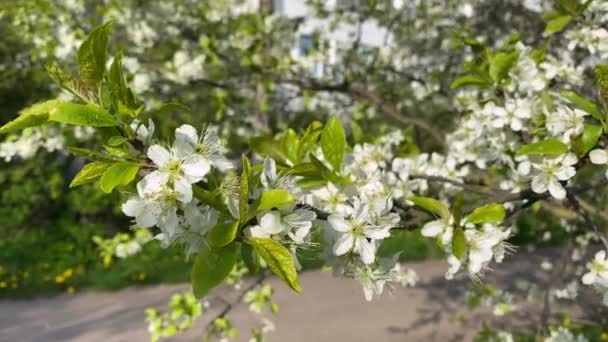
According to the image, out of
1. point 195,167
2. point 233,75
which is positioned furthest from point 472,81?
point 233,75

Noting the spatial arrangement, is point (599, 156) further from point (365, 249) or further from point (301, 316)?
point (301, 316)

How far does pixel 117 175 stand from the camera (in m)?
0.88

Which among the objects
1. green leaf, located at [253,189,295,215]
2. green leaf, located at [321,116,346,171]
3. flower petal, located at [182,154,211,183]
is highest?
flower petal, located at [182,154,211,183]

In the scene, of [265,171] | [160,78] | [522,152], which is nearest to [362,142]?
[522,152]

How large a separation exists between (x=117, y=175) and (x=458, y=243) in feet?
2.41

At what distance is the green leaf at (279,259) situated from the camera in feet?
2.90

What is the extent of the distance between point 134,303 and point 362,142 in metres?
4.04

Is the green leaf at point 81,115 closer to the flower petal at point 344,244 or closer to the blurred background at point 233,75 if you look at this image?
the blurred background at point 233,75

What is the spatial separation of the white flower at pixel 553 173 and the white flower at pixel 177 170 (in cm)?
80

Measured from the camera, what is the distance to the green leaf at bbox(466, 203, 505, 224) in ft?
3.89

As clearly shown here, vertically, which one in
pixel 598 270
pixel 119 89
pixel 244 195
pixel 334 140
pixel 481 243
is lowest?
pixel 598 270

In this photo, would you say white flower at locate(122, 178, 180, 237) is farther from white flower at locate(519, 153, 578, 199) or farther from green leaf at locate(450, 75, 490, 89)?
green leaf at locate(450, 75, 490, 89)

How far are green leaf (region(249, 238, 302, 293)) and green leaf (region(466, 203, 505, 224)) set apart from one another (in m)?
0.51

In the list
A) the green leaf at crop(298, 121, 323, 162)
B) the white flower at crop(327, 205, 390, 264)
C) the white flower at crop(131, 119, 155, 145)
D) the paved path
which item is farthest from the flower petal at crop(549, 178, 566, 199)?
the paved path
